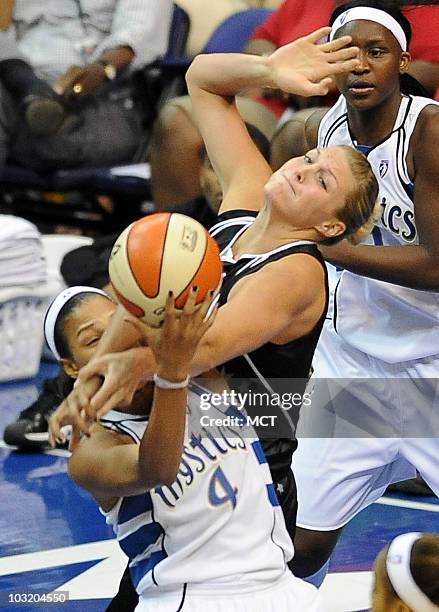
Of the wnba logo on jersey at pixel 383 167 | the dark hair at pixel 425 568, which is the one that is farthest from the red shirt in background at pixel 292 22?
Answer: the dark hair at pixel 425 568

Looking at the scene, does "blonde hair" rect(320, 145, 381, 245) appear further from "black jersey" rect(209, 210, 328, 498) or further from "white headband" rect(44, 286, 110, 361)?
"white headband" rect(44, 286, 110, 361)

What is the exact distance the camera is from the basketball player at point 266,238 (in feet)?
9.75

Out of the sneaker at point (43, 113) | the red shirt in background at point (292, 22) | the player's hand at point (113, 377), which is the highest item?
the player's hand at point (113, 377)

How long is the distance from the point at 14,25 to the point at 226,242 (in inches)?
221

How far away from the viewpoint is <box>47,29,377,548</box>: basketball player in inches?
117

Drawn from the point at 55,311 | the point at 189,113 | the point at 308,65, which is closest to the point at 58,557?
the point at 55,311

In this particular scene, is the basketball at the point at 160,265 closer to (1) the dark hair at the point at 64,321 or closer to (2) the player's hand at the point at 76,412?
(2) the player's hand at the point at 76,412

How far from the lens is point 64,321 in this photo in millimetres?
3145

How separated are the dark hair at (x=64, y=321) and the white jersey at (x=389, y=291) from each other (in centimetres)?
137

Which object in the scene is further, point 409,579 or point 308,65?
point 308,65

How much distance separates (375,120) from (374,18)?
30cm

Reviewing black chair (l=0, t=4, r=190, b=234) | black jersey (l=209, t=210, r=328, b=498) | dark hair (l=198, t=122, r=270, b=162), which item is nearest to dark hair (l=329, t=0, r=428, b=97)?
black jersey (l=209, t=210, r=328, b=498)

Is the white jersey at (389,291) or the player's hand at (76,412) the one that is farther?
the white jersey at (389,291)

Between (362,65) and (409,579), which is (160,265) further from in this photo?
(362,65)
